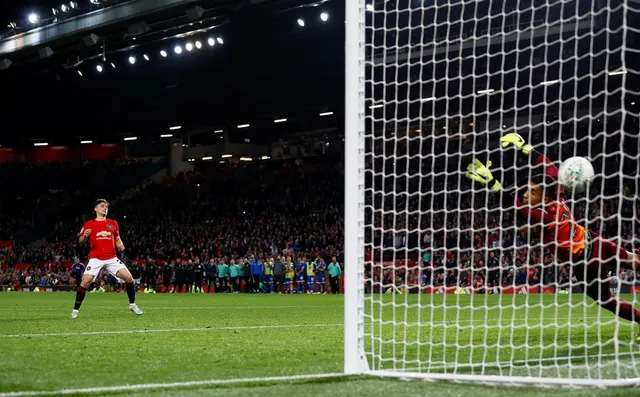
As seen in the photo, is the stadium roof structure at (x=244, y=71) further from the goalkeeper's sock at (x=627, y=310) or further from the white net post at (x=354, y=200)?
the white net post at (x=354, y=200)

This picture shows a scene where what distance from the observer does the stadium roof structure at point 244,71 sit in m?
25.2

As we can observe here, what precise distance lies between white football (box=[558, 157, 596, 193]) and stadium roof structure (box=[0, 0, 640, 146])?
36.5 ft

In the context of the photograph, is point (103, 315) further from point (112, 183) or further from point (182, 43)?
point (112, 183)

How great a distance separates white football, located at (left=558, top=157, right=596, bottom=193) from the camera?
300 inches

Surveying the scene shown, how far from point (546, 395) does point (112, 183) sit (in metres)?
46.6

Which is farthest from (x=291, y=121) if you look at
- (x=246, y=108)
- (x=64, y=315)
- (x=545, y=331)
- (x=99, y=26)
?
(x=545, y=331)

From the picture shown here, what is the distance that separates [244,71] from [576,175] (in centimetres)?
2861

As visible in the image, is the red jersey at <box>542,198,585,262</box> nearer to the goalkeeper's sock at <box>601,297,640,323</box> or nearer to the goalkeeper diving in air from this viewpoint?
the goalkeeper diving in air

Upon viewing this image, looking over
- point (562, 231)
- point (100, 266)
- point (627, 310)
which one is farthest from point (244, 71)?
point (627, 310)

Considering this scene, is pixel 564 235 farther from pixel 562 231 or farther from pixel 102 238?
pixel 102 238

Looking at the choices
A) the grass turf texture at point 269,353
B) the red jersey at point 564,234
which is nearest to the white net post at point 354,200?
the grass turf texture at point 269,353

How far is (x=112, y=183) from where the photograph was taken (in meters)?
49.8

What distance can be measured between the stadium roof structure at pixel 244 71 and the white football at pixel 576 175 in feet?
36.5

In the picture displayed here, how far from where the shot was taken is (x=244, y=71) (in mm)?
35344
